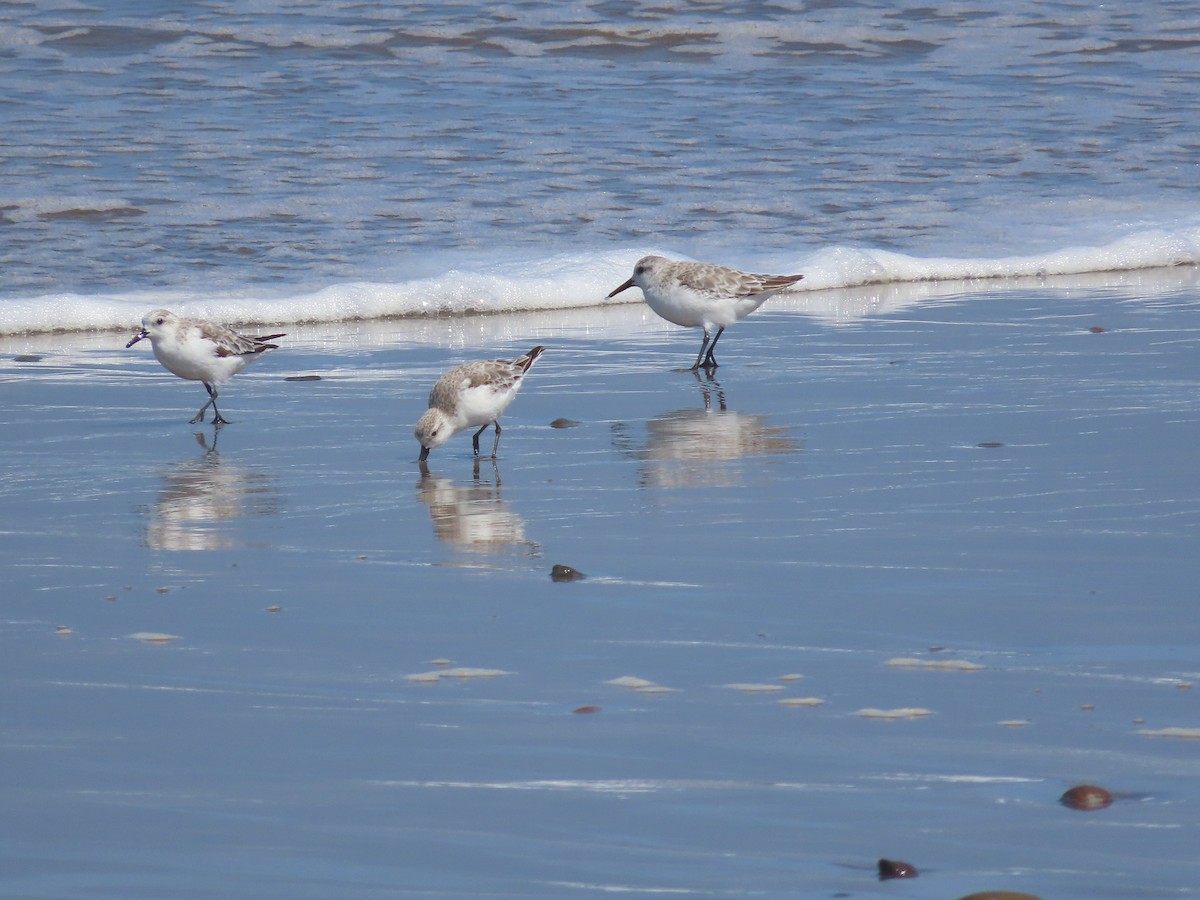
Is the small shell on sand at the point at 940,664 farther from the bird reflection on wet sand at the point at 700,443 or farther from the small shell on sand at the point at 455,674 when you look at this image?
the bird reflection on wet sand at the point at 700,443

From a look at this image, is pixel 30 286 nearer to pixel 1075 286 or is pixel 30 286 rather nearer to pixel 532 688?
pixel 1075 286

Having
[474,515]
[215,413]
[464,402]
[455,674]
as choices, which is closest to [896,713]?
[455,674]

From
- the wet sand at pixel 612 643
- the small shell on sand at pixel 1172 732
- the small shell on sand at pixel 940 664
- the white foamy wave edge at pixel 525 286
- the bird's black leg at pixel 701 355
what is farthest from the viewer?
the white foamy wave edge at pixel 525 286

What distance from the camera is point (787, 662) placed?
405cm

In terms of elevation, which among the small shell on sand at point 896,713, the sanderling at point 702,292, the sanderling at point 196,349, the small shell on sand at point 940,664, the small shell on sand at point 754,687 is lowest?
the small shell on sand at point 896,713

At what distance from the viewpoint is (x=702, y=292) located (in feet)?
29.3

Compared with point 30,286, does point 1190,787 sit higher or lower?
lower

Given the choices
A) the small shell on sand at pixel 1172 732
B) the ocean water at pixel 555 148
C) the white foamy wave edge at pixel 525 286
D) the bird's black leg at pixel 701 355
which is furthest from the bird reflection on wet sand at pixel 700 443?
the ocean water at pixel 555 148

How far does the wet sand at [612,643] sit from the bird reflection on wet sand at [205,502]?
0.07 feet

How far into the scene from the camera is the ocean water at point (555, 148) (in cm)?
1144

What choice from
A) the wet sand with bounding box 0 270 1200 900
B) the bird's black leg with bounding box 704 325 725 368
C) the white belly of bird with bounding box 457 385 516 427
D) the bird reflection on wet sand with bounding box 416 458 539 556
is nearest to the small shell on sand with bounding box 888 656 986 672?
the wet sand with bounding box 0 270 1200 900

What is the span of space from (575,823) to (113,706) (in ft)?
3.86

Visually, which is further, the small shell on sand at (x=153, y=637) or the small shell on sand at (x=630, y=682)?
the small shell on sand at (x=153, y=637)

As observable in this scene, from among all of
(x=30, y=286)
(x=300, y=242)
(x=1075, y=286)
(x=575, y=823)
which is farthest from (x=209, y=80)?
(x=575, y=823)
